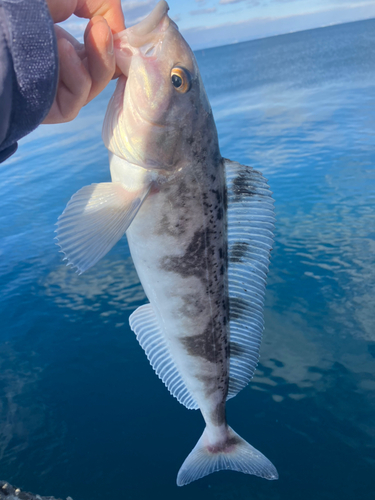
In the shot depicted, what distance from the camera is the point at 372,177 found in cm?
963

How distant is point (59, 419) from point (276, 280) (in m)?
3.96

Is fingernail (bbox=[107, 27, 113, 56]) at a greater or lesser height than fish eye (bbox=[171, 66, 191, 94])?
greater

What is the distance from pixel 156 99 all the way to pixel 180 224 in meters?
0.71

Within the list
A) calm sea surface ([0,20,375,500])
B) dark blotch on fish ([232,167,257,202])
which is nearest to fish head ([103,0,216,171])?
dark blotch on fish ([232,167,257,202])

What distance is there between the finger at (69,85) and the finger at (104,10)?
10.2 inches

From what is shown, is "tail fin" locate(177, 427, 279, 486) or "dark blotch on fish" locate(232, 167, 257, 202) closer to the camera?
"dark blotch on fish" locate(232, 167, 257, 202)

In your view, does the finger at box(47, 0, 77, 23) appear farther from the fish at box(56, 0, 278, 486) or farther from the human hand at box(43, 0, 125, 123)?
the fish at box(56, 0, 278, 486)

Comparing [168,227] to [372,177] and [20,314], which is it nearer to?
[20,314]

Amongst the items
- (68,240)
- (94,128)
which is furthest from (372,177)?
(94,128)

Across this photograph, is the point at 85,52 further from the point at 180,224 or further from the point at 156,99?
the point at 180,224

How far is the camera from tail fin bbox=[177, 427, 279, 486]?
314cm

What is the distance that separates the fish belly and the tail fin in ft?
1.89

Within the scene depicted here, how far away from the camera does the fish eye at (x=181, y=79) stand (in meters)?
2.08

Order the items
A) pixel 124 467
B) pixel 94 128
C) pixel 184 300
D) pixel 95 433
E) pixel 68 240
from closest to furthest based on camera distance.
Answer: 1. pixel 68 240
2. pixel 184 300
3. pixel 124 467
4. pixel 95 433
5. pixel 94 128
